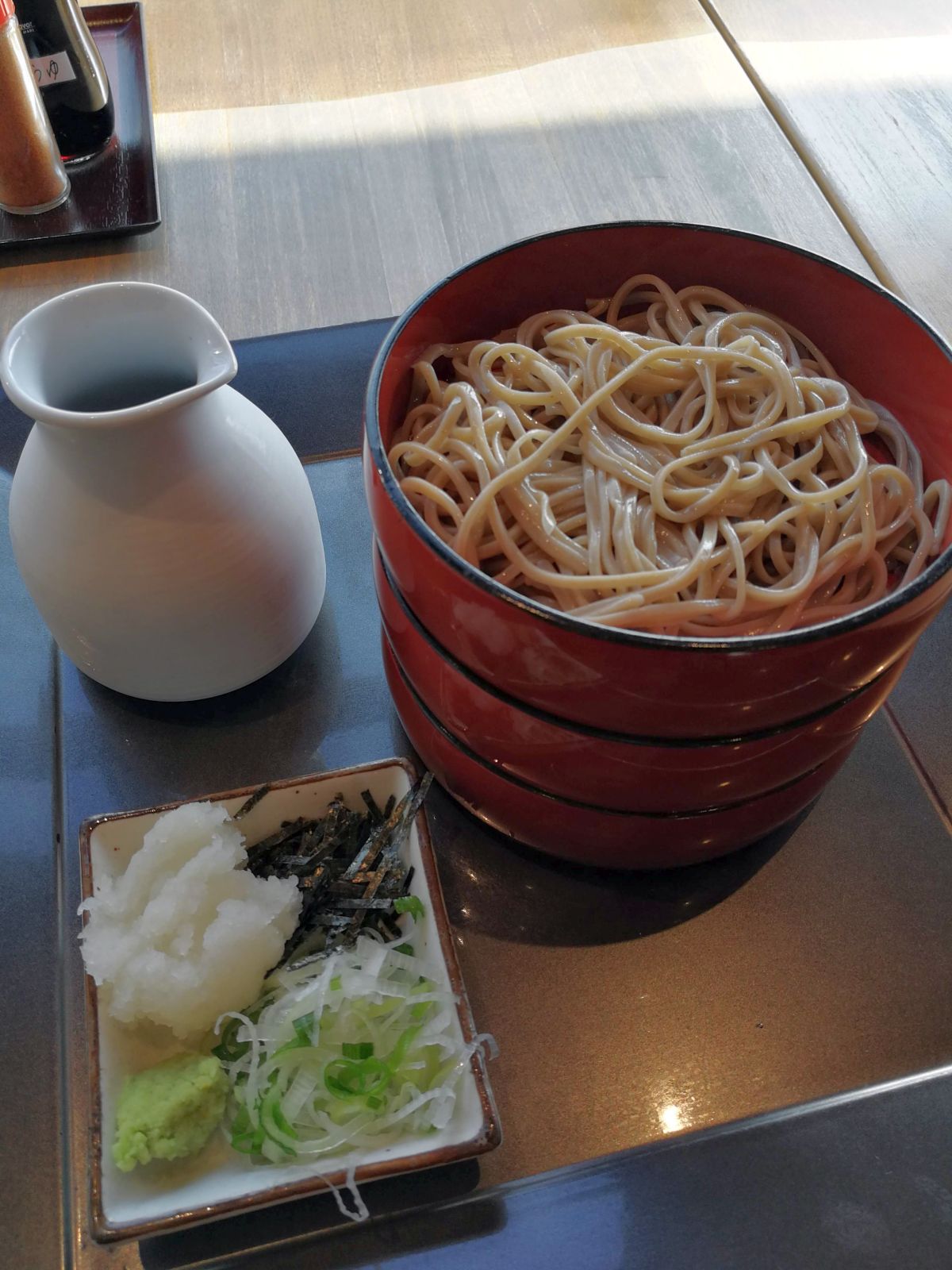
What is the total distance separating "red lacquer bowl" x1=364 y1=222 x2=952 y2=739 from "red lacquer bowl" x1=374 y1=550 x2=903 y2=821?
0.01 m

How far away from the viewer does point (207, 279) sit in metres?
1.33

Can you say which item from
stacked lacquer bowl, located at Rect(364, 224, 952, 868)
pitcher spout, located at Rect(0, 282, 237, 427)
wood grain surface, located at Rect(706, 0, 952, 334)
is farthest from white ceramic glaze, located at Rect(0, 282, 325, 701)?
wood grain surface, located at Rect(706, 0, 952, 334)

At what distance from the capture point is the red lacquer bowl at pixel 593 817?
2.47 ft

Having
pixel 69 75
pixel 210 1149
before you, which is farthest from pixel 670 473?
pixel 69 75

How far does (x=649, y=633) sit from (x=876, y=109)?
134 cm

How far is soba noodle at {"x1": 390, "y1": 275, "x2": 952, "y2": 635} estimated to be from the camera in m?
0.71

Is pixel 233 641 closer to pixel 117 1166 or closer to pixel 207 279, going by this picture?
pixel 117 1166

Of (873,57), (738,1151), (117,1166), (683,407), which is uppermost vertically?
(683,407)

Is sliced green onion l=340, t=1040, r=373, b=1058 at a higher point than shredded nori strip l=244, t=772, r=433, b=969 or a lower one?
lower

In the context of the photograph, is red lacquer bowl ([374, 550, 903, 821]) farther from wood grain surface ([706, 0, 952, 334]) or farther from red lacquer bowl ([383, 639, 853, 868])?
wood grain surface ([706, 0, 952, 334])

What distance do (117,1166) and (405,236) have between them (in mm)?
1164

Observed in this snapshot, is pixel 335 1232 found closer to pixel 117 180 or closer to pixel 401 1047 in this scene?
pixel 401 1047

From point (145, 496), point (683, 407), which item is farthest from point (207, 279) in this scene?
point (683, 407)

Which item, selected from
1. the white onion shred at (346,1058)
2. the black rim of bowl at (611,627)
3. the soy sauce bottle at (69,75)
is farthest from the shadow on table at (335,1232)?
the soy sauce bottle at (69,75)
